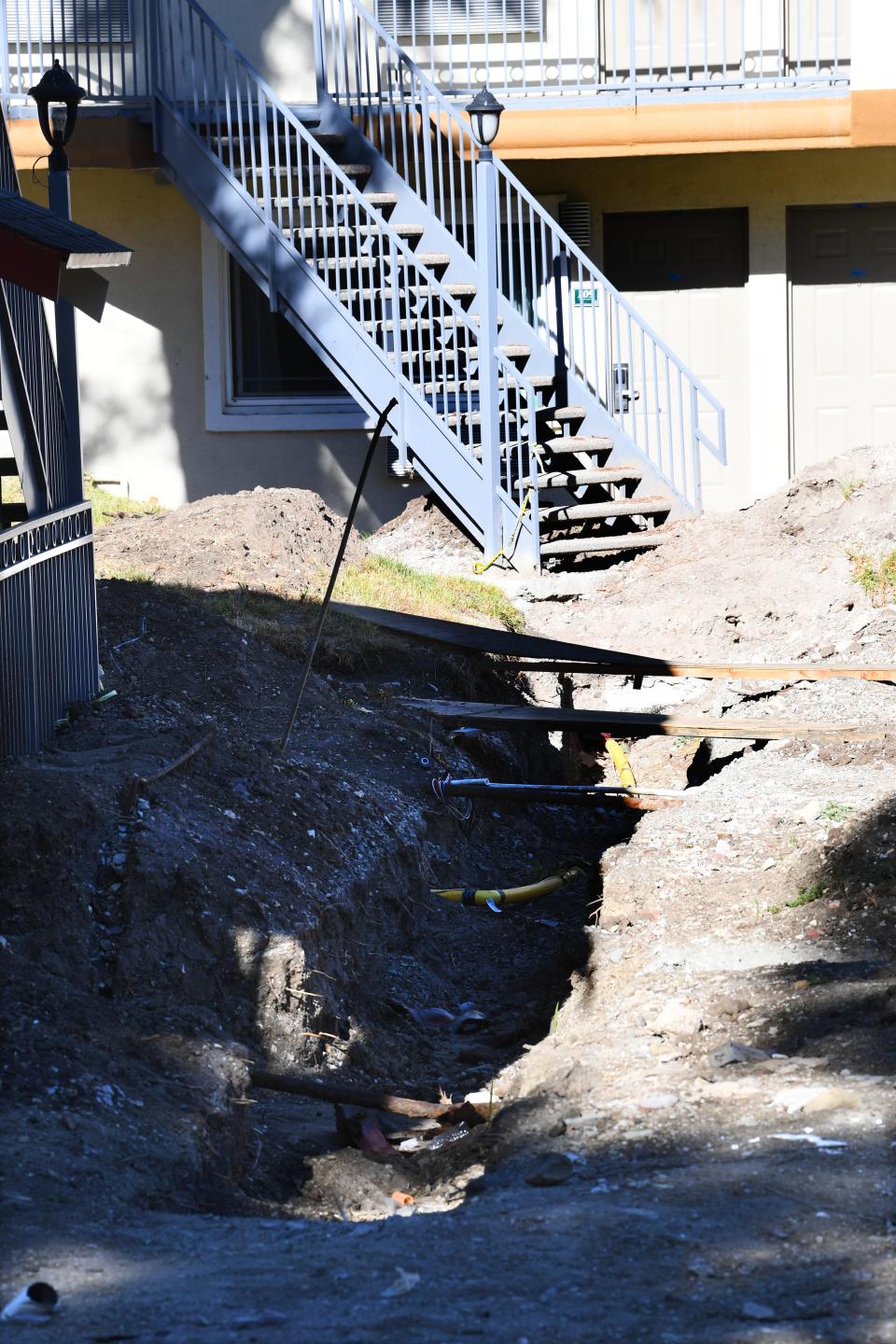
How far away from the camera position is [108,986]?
557 centimetres

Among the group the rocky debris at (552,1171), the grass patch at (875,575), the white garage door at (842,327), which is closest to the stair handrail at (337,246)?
the grass patch at (875,575)

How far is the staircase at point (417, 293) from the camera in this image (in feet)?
41.5

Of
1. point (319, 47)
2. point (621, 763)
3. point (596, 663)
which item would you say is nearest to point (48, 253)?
point (596, 663)

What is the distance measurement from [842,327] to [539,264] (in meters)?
2.80

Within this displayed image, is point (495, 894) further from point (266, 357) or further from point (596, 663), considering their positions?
point (266, 357)

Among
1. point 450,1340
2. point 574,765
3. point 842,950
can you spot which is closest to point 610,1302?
point 450,1340

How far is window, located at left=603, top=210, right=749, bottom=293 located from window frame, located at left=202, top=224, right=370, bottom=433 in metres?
2.80

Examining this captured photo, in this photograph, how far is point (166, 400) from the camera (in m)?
14.9

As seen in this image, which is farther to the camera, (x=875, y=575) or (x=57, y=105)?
(x=875, y=575)

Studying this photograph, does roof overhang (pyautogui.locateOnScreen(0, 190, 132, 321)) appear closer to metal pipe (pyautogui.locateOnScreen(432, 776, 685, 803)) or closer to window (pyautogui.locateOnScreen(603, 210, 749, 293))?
metal pipe (pyautogui.locateOnScreen(432, 776, 685, 803))

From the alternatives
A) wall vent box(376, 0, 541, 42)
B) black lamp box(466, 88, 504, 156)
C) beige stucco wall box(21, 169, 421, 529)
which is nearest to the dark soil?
black lamp box(466, 88, 504, 156)

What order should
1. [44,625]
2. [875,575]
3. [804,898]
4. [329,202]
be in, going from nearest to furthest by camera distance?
[804,898]
[44,625]
[875,575]
[329,202]

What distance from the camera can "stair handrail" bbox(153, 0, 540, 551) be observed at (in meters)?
12.5

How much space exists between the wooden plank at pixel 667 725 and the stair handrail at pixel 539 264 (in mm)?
4548
